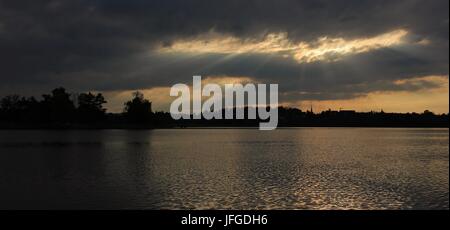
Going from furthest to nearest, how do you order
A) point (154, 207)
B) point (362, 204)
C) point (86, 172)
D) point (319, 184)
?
point (86, 172)
point (319, 184)
point (362, 204)
point (154, 207)

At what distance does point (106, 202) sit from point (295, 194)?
14718 mm

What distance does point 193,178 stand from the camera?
4809 centimetres

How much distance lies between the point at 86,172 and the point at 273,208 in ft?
91.0
